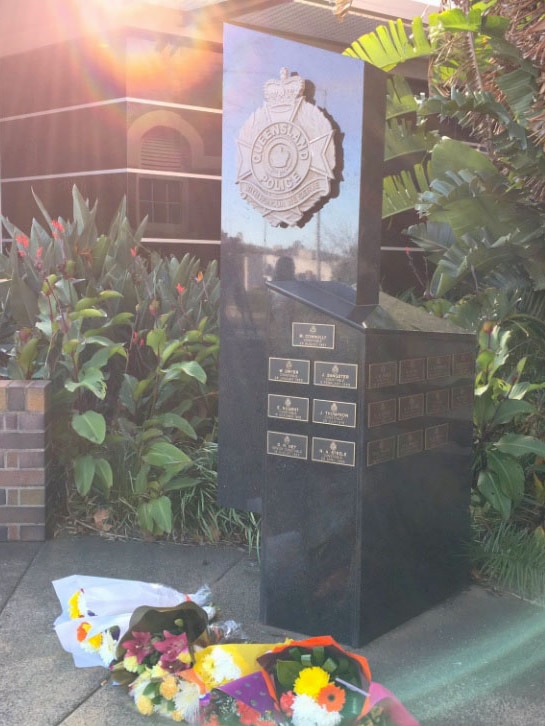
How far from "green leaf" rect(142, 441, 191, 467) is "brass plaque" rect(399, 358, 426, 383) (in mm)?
1672

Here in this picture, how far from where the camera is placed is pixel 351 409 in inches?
149

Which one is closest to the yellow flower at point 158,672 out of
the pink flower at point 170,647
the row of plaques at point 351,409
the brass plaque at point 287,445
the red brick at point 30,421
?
the pink flower at point 170,647

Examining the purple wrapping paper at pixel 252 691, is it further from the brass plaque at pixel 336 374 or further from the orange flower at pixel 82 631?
the brass plaque at pixel 336 374

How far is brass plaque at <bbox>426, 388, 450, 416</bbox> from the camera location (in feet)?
13.8

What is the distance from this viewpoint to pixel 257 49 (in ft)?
14.2

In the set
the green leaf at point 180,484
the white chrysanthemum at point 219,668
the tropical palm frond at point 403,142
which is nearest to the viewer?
the white chrysanthemum at point 219,668

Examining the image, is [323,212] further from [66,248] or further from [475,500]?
[66,248]

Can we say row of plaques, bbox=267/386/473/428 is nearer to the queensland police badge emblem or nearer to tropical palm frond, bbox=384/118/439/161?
the queensland police badge emblem

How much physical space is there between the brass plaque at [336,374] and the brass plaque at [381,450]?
280 mm

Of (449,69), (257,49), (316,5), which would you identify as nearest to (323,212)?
(257,49)

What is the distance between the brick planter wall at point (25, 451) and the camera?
17.0 ft

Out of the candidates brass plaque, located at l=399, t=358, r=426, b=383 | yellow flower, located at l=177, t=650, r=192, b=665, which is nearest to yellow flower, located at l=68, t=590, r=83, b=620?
yellow flower, located at l=177, t=650, r=192, b=665

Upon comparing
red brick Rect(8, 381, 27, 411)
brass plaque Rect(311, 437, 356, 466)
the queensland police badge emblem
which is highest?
the queensland police badge emblem

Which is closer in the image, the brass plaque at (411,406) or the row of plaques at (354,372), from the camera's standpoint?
the row of plaques at (354,372)
